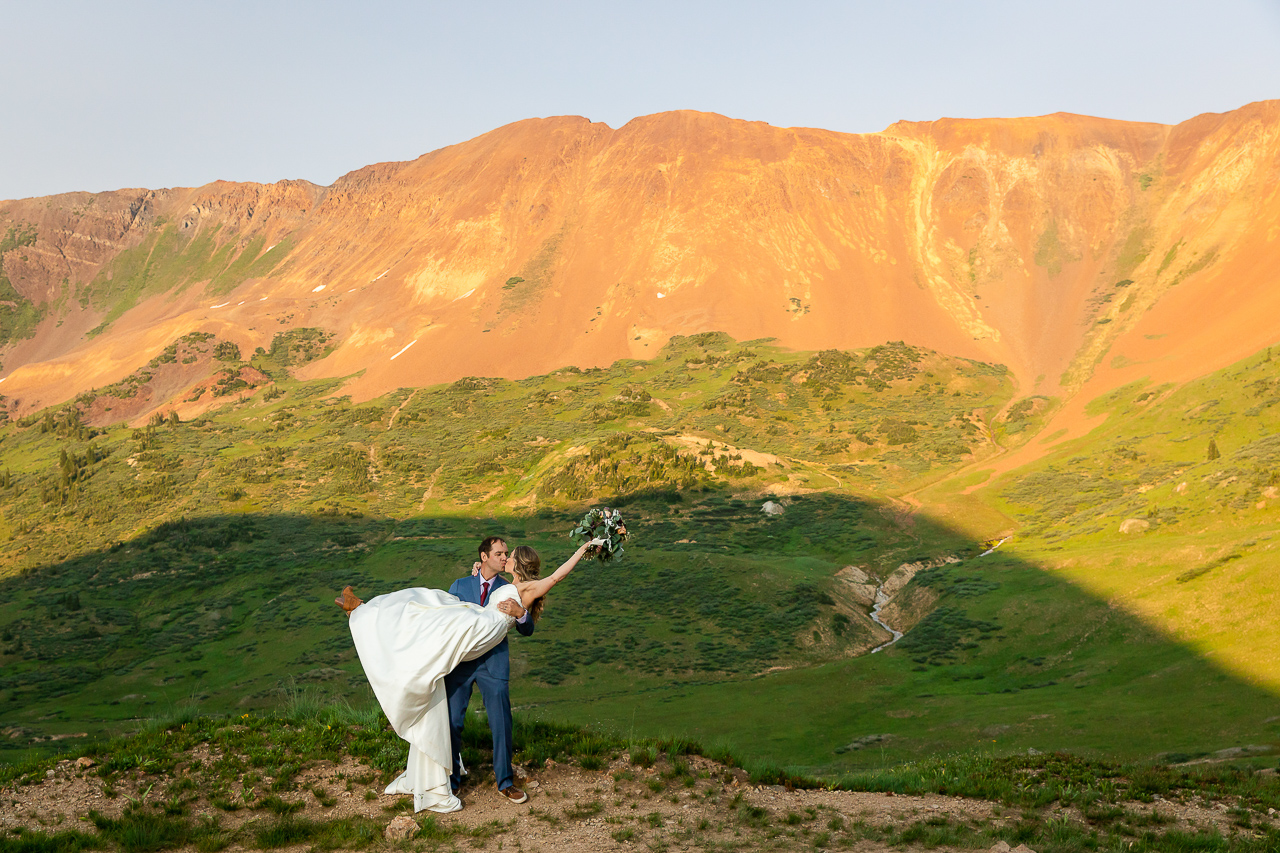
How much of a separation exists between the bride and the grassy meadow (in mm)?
3570

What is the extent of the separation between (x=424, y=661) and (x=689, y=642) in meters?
40.4

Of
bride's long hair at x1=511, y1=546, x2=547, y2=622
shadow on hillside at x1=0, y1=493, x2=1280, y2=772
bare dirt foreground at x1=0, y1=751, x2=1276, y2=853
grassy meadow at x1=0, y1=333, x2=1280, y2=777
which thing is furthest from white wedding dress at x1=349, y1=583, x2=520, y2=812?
shadow on hillside at x1=0, y1=493, x2=1280, y2=772

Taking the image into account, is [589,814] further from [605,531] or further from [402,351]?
[402,351]

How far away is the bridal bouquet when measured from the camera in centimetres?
996

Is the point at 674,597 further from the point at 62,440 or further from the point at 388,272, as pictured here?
the point at 388,272

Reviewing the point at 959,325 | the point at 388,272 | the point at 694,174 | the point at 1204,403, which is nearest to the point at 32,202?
the point at 388,272

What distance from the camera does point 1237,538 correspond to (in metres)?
38.6

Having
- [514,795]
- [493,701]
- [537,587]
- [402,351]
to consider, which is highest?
[402,351]

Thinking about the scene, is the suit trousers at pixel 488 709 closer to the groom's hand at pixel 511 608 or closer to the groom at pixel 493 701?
the groom at pixel 493 701

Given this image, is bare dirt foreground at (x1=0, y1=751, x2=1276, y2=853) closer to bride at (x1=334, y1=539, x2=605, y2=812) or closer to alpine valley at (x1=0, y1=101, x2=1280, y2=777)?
bride at (x1=334, y1=539, x2=605, y2=812)

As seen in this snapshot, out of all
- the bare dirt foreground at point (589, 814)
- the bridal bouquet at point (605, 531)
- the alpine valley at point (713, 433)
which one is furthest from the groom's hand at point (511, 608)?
the alpine valley at point (713, 433)

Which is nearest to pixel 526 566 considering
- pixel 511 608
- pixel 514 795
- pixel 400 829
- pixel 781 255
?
pixel 511 608

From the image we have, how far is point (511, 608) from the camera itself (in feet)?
30.5

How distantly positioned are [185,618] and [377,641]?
201 feet
